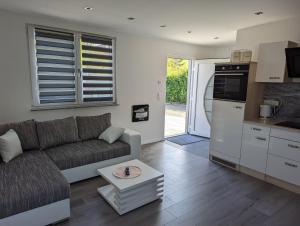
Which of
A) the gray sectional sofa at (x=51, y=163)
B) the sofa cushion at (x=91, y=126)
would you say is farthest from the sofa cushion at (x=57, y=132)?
the sofa cushion at (x=91, y=126)

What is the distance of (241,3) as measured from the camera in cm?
247

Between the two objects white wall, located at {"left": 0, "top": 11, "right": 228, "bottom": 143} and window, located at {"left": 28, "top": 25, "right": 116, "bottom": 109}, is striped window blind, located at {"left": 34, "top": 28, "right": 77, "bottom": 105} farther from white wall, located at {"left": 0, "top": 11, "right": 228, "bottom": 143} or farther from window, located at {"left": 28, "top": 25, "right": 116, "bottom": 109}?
white wall, located at {"left": 0, "top": 11, "right": 228, "bottom": 143}

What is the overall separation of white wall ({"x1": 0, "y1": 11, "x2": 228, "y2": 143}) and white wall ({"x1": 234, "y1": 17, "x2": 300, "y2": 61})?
→ 1764mm

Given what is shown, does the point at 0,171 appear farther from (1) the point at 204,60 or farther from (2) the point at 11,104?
(1) the point at 204,60

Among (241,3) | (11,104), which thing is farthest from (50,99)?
(241,3)

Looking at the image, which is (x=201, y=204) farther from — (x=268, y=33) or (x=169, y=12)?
(x=268, y=33)

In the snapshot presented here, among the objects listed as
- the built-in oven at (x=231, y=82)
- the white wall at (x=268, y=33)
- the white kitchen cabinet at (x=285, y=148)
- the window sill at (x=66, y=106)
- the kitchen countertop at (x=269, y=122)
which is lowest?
the white kitchen cabinet at (x=285, y=148)

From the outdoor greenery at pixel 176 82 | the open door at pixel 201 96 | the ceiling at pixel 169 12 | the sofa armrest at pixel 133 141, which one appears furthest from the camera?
the outdoor greenery at pixel 176 82

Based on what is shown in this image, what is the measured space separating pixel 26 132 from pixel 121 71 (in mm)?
2118

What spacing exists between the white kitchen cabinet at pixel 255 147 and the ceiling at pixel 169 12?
1.67m

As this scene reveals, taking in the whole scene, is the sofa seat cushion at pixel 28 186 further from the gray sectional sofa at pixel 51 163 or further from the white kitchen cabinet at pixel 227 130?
the white kitchen cabinet at pixel 227 130

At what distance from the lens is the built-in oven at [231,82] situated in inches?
133

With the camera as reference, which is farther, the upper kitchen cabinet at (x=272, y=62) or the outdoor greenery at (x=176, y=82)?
the outdoor greenery at (x=176, y=82)

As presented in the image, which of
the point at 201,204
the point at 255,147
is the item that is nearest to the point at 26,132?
the point at 201,204
